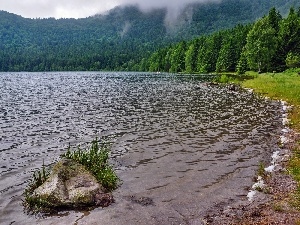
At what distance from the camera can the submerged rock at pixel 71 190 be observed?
14.7 metres

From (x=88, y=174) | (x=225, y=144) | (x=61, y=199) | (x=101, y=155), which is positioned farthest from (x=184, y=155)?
(x=61, y=199)

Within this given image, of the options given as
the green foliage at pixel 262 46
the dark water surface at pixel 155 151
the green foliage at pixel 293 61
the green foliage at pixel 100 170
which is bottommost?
the dark water surface at pixel 155 151

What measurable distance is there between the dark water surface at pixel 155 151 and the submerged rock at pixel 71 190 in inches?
24.8

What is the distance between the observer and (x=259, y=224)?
489 inches

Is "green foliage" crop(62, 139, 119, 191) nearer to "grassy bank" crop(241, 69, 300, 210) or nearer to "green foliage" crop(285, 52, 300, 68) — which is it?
"grassy bank" crop(241, 69, 300, 210)

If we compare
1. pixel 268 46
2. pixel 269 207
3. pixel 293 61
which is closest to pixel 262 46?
pixel 268 46

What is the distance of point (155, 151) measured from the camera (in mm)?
23703

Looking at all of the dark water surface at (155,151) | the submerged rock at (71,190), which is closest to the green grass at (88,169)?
the submerged rock at (71,190)

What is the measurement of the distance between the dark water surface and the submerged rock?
24.8 inches

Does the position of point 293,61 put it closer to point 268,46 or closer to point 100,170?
point 268,46

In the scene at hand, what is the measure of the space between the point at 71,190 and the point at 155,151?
944 centimetres

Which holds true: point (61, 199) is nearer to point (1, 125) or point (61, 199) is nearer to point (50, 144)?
point (50, 144)

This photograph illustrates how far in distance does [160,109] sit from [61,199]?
29.9m

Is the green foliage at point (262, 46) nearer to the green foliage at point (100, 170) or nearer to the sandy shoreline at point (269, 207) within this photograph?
the sandy shoreline at point (269, 207)
